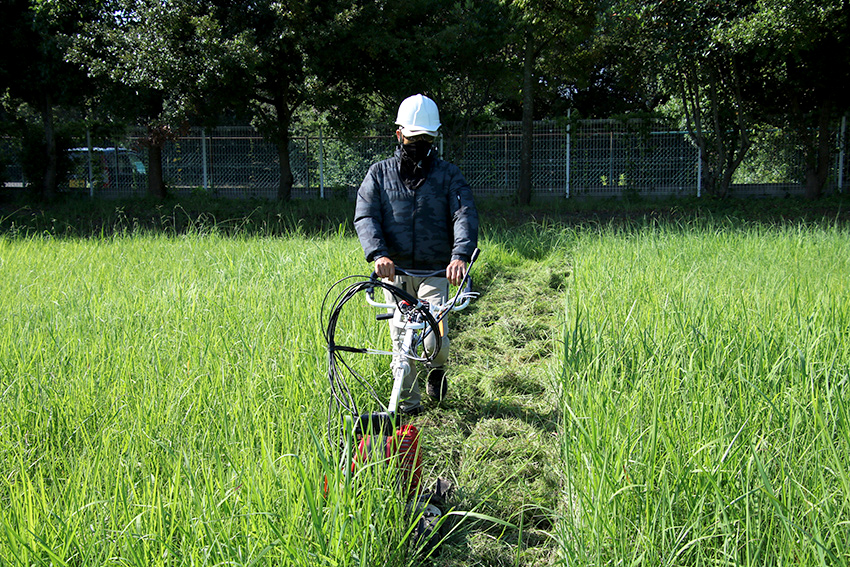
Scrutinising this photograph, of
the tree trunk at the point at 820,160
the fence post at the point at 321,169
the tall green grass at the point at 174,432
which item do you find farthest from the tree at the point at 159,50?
the tree trunk at the point at 820,160

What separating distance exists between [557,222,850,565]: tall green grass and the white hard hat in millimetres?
1362

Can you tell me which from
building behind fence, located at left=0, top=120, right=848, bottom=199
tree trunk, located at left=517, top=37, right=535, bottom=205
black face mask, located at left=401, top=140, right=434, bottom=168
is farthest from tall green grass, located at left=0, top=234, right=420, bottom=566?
building behind fence, located at left=0, top=120, right=848, bottom=199

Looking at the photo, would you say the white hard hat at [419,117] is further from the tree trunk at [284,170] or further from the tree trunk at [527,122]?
the tree trunk at [284,170]

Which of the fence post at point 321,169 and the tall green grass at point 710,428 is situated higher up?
the fence post at point 321,169

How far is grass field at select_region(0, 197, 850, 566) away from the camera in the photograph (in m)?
1.84

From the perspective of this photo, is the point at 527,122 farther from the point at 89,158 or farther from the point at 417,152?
the point at 89,158

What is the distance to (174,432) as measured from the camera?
2.47m

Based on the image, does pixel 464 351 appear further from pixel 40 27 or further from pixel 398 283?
pixel 40 27

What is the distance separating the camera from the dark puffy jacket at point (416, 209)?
3.29 meters

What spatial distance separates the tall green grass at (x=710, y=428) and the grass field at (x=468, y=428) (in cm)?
1

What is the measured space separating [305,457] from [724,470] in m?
1.37

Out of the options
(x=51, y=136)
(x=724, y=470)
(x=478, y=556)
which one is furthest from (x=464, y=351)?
(x=51, y=136)

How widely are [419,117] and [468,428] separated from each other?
1.60 m

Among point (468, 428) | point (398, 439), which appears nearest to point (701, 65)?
point (468, 428)
